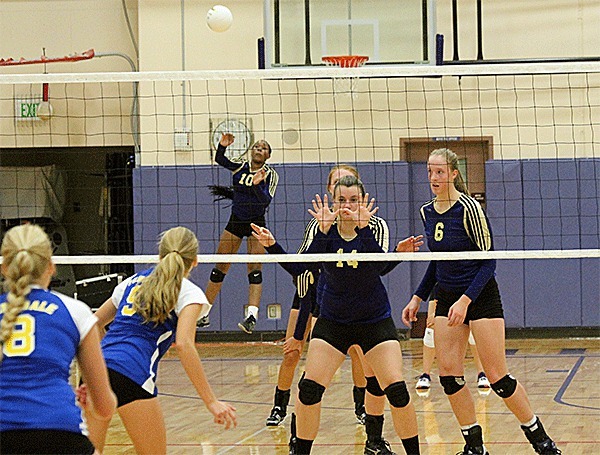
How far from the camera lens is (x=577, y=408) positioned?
26.1 ft

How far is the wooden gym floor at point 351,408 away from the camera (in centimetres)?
663

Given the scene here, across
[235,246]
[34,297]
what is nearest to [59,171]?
A: [235,246]

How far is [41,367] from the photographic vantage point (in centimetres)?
318

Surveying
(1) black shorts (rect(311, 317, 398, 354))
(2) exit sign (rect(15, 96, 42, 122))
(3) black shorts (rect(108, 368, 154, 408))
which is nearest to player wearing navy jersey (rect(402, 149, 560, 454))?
(1) black shorts (rect(311, 317, 398, 354))

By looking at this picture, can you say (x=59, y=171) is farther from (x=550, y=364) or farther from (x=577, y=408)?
(x=577, y=408)

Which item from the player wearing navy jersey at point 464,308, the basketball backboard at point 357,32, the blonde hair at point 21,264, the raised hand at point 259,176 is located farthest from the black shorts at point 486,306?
the basketball backboard at point 357,32

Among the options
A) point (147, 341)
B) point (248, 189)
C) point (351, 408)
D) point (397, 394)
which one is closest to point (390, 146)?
point (248, 189)

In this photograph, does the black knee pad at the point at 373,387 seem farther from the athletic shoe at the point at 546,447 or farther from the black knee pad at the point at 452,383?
the athletic shoe at the point at 546,447

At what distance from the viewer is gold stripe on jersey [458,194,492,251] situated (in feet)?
18.8

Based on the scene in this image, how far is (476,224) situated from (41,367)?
10.4 feet

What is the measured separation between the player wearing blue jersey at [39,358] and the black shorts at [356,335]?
2.01 m

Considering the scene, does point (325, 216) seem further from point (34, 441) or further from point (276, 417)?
point (34, 441)

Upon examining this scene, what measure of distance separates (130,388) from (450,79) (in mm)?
9109

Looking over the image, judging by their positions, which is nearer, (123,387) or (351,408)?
(123,387)
